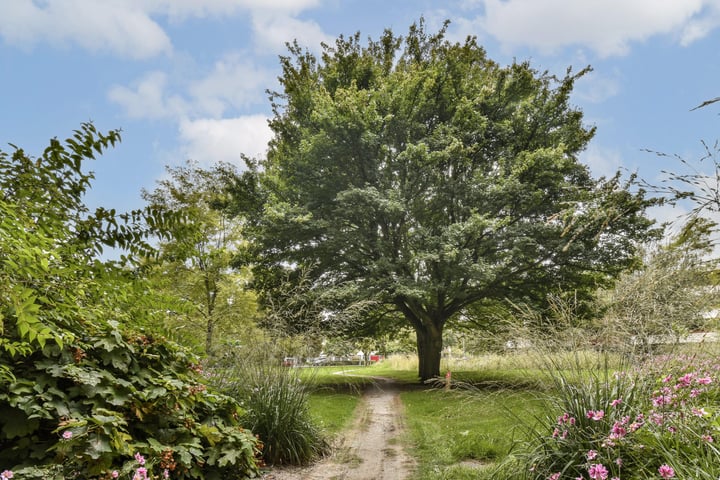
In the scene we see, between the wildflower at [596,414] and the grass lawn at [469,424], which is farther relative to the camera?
the grass lawn at [469,424]

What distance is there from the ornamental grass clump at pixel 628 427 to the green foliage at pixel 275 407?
270 centimetres

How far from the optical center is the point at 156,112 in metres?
4.92

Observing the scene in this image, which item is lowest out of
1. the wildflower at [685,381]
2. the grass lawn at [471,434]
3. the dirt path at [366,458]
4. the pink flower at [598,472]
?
the dirt path at [366,458]

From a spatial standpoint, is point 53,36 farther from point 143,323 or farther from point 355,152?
point 355,152

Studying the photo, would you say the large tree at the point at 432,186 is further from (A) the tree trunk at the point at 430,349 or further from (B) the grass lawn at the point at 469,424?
(B) the grass lawn at the point at 469,424

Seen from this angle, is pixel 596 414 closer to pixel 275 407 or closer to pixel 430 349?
pixel 275 407

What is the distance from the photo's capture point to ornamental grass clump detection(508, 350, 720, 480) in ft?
8.27

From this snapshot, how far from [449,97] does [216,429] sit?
42.6 ft

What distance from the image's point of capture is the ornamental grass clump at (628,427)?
252cm

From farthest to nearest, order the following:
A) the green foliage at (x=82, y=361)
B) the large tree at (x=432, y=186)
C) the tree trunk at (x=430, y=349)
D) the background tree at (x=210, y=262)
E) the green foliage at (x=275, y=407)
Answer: the tree trunk at (x=430, y=349), the background tree at (x=210, y=262), the large tree at (x=432, y=186), the green foliage at (x=275, y=407), the green foliage at (x=82, y=361)

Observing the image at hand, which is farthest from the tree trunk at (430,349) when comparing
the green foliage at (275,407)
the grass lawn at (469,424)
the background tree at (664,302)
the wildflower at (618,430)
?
the wildflower at (618,430)

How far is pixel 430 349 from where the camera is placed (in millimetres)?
14859

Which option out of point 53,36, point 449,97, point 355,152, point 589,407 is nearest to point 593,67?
point 449,97

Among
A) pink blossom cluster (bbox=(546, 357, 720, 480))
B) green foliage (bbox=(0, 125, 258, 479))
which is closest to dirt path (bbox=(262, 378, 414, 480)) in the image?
green foliage (bbox=(0, 125, 258, 479))
